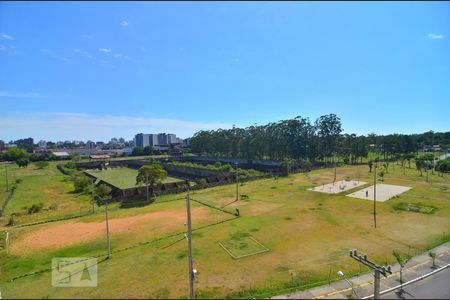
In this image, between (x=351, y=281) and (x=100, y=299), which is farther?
(x=351, y=281)

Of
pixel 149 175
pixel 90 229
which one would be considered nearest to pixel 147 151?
pixel 149 175

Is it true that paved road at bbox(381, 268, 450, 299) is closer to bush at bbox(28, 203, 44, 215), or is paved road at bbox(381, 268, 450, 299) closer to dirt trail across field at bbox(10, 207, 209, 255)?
dirt trail across field at bbox(10, 207, 209, 255)

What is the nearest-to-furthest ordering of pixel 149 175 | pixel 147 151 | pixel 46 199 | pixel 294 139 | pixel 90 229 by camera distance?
pixel 90 229 < pixel 149 175 < pixel 46 199 < pixel 294 139 < pixel 147 151

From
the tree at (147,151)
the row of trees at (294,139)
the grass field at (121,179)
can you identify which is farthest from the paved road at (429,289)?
the tree at (147,151)

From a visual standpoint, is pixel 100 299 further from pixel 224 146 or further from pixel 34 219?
pixel 224 146

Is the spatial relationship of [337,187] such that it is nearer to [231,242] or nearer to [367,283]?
[231,242]

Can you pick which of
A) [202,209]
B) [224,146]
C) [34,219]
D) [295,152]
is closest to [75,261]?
[202,209]
